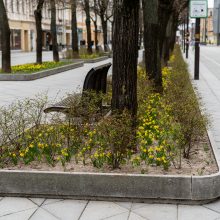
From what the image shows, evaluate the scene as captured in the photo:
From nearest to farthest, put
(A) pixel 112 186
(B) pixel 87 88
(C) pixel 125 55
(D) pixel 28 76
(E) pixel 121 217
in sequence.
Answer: (E) pixel 121 217, (A) pixel 112 186, (C) pixel 125 55, (B) pixel 87 88, (D) pixel 28 76

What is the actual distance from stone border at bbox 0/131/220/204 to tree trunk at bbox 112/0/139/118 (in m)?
1.75

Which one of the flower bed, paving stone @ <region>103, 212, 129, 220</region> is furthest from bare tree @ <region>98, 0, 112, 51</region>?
paving stone @ <region>103, 212, 129, 220</region>

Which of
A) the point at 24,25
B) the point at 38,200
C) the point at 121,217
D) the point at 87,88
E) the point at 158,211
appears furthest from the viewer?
the point at 24,25

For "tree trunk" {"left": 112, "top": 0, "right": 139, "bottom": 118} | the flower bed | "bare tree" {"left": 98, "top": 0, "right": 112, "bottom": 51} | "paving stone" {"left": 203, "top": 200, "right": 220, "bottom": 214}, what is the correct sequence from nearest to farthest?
1. "paving stone" {"left": 203, "top": 200, "right": 220, "bottom": 214}
2. the flower bed
3. "tree trunk" {"left": 112, "top": 0, "right": 139, "bottom": 118}
4. "bare tree" {"left": 98, "top": 0, "right": 112, "bottom": 51}

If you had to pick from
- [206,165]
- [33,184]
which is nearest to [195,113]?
[206,165]

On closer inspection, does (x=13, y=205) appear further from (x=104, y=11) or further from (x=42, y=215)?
(x=104, y=11)

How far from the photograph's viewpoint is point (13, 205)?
482 cm

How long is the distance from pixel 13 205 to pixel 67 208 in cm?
55

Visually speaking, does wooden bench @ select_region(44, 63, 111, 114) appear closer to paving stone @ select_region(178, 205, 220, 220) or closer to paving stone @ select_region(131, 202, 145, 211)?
paving stone @ select_region(131, 202, 145, 211)

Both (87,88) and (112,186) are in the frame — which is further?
(87,88)

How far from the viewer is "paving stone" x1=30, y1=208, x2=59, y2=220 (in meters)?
4.49

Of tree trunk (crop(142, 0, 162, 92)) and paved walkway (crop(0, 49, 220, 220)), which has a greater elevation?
tree trunk (crop(142, 0, 162, 92))

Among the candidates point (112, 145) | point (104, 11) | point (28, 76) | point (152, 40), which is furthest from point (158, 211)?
point (104, 11)

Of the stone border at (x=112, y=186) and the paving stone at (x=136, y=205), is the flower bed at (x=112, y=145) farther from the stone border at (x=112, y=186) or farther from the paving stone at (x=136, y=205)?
the paving stone at (x=136, y=205)
